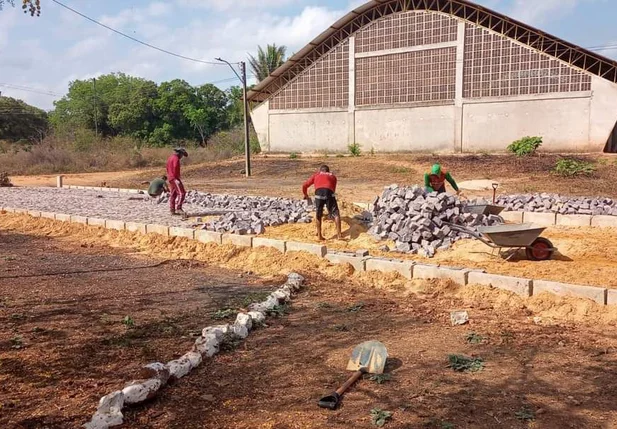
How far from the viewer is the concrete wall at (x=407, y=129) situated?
1153 inches

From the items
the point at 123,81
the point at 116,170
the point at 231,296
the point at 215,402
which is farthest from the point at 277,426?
the point at 123,81

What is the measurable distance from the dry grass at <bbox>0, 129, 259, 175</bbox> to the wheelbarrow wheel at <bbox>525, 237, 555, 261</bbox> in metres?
29.8

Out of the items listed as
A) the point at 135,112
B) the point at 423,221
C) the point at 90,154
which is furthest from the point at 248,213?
the point at 135,112

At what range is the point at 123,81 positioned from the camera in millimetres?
51531

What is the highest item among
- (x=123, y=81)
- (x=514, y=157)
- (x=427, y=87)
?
(x=123, y=81)

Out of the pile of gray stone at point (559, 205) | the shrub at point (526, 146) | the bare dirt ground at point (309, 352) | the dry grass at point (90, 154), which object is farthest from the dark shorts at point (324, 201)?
the dry grass at point (90, 154)

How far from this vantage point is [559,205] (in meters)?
10.9

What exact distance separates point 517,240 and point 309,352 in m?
3.81

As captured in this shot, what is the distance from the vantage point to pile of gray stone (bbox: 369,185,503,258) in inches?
326

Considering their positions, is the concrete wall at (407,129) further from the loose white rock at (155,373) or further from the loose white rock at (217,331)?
the loose white rock at (155,373)

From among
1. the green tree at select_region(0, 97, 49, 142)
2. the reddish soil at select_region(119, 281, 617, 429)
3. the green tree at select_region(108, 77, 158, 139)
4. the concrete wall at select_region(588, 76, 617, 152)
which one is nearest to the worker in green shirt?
the reddish soil at select_region(119, 281, 617, 429)

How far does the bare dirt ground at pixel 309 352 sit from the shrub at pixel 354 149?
2421cm

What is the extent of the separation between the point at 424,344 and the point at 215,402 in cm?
201

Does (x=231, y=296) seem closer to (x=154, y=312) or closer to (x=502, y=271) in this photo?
(x=154, y=312)
